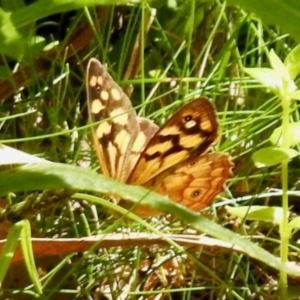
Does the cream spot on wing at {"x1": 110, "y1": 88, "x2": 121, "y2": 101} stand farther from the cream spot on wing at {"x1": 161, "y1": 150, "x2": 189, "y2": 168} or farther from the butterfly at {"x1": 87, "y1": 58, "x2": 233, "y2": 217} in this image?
the cream spot on wing at {"x1": 161, "y1": 150, "x2": 189, "y2": 168}

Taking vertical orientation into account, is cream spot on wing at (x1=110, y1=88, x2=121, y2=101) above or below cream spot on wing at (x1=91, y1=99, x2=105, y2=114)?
above

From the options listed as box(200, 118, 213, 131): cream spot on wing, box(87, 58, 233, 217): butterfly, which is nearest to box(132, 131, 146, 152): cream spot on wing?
box(87, 58, 233, 217): butterfly

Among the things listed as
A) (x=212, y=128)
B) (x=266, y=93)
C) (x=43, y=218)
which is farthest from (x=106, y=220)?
(x=266, y=93)

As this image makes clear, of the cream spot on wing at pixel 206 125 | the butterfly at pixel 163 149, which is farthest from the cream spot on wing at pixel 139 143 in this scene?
the cream spot on wing at pixel 206 125

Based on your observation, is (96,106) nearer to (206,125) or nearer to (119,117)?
(119,117)

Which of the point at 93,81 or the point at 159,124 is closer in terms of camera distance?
the point at 93,81

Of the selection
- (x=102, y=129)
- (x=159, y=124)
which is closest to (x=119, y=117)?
(x=102, y=129)

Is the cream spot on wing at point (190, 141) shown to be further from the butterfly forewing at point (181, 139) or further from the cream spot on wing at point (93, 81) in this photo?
the cream spot on wing at point (93, 81)
